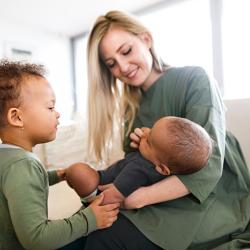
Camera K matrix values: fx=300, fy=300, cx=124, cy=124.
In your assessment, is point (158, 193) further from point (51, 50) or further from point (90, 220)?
point (51, 50)

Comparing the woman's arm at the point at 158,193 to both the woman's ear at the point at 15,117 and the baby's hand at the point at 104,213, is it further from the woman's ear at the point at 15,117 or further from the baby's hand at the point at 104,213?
the woman's ear at the point at 15,117

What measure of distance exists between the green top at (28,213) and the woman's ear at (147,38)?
0.60m

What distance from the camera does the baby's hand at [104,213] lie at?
27.6 inches

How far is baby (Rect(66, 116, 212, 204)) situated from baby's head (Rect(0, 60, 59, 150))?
7.8 inches

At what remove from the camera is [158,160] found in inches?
30.9

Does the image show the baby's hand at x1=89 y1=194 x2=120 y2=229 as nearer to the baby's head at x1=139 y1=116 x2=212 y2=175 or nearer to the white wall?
the baby's head at x1=139 y1=116 x2=212 y2=175

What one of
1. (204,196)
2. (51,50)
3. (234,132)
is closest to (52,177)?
(204,196)

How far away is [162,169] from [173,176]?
0.18ft

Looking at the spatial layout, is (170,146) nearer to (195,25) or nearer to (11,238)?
(11,238)

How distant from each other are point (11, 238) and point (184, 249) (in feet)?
1.31

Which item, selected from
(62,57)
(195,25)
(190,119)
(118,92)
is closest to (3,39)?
(62,57)

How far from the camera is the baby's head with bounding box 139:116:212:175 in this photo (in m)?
0.72

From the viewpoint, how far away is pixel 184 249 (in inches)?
27.5

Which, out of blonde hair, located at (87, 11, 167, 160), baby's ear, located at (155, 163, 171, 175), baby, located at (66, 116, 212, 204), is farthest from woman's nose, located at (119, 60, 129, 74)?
baby's ear, located at (155, 163, 171, 175)
